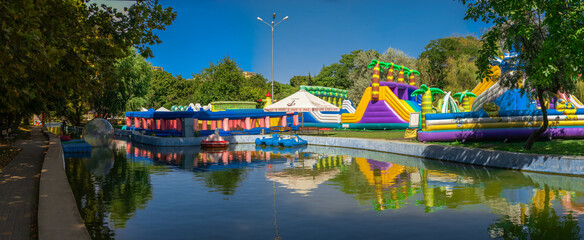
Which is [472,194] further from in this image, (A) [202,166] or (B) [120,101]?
(B) [120,101]

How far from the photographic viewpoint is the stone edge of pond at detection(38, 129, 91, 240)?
6.14m

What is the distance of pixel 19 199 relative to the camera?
9.30 meters

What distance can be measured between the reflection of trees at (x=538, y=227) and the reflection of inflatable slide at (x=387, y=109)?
26.5 m

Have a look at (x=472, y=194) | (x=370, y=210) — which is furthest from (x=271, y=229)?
(x=472, y=194)

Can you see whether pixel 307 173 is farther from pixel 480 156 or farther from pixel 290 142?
pixel 290 142

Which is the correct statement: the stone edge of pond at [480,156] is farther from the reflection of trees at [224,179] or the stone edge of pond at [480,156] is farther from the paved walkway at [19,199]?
the paved walkway at [19,199]

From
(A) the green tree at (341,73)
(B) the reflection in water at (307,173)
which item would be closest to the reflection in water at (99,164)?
(B) the reflection in water at (307,173)

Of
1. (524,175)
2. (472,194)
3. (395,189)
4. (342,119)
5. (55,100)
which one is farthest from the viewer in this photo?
(342,119)

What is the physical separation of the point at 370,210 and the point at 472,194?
138 inches

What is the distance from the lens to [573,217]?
29.3ft

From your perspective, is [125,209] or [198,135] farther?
[198,135]

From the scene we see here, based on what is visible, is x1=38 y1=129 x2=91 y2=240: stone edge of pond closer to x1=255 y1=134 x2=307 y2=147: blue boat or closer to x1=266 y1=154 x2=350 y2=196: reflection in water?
x1=266 y1=154 x2=350 y2=196: reflection in water

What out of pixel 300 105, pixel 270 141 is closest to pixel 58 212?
pixel 270 141

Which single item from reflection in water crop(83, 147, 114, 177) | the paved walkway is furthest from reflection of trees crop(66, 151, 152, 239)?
the paved walkway
